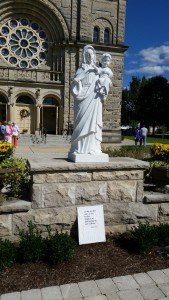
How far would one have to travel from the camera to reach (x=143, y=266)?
443cm

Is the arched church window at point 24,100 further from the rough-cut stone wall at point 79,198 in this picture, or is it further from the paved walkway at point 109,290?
the paved walkway at point 109,290

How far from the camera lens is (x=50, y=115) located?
91.4ft

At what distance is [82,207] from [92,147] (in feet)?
3.87

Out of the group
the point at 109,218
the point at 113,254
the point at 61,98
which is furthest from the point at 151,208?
the point at 61,98

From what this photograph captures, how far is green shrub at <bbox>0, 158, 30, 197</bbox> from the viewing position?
522 cm

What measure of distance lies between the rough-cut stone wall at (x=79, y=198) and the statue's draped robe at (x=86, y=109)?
0.51m

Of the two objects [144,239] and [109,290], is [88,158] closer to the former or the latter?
[144,239]

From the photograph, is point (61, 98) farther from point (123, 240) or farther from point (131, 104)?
point (131, 104)

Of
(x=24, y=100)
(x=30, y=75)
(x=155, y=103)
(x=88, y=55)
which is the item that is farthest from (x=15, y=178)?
(x=155, y=103)

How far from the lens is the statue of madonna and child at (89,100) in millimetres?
5465

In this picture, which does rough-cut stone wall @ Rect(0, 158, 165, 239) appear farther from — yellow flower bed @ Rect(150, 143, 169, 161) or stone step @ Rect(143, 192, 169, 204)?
yellow flower bed @ Rect(150, 143, 169, 161)

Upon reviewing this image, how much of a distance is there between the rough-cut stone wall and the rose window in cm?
2354

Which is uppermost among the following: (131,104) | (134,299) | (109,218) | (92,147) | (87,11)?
(87,11)

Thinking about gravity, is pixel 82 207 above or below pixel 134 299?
above
